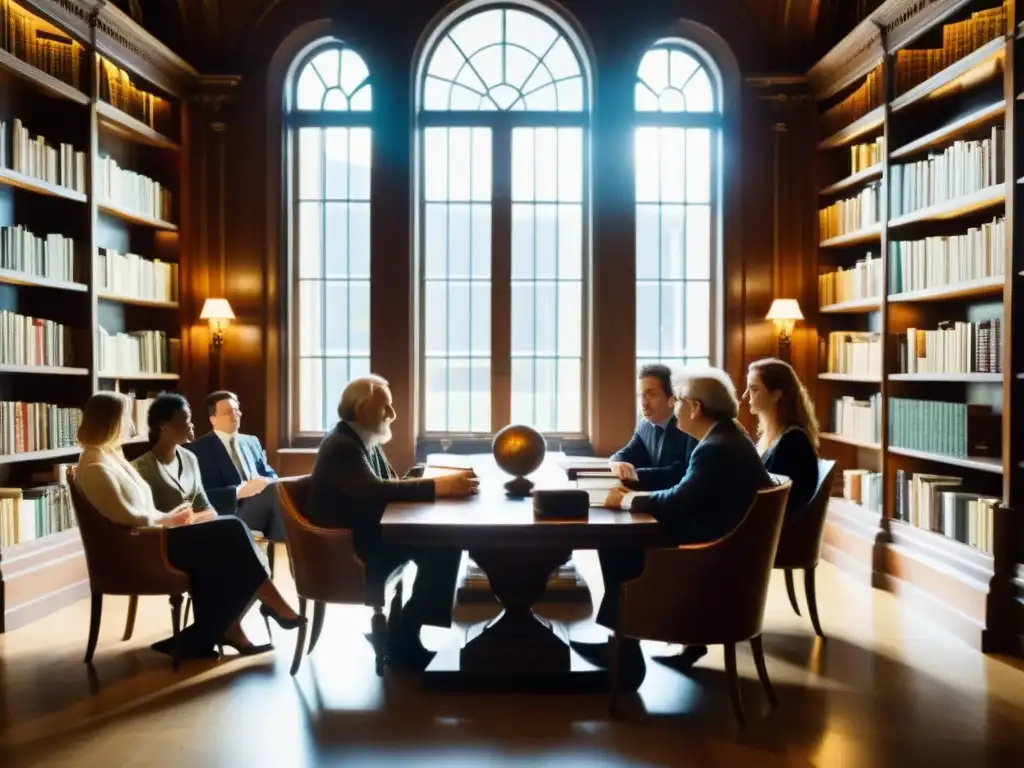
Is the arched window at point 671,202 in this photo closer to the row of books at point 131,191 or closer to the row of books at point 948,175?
the row of books at point 948,175

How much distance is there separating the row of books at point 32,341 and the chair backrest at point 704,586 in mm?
3843

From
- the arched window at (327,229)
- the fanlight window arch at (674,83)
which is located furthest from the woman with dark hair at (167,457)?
the fanlight window arch at (674,83)

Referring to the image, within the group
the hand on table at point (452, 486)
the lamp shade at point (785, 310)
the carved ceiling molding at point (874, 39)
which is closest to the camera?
the hand on table at point (452, 486)

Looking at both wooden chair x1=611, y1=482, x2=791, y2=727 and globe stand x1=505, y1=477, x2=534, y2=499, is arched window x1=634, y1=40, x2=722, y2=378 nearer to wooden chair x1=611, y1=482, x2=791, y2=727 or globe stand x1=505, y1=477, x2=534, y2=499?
globe stand x1=505, y1=477, x2=534, y2=499

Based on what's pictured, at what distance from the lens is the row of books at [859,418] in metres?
6.68

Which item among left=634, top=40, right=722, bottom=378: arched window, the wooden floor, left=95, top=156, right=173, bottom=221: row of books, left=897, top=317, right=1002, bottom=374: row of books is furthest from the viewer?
left=634, top=40, right=722, bottom=378: arched window

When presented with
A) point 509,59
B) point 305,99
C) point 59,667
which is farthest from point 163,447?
point 509,59

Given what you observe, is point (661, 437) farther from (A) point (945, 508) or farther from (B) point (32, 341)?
(B) point (32, 341)

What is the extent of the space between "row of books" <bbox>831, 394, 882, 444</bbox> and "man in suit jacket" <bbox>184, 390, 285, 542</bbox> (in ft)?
13.0

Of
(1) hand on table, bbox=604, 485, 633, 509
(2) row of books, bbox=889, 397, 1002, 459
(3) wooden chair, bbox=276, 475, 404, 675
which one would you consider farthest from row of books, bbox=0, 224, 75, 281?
(2) row of books, bbox=889, 397, 1002, 459

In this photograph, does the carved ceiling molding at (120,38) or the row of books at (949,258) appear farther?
the carved ceiling molding at (120,38)

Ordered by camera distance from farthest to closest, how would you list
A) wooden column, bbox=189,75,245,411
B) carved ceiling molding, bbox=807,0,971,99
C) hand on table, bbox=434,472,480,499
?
wooden column, bbox=189,75,245,411, carved ceiling molding, bbox=807,0,971,99, hand on table, bbox=434,472,480,499

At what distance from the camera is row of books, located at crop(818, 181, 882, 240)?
268 inches

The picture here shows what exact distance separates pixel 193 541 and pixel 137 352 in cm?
307
